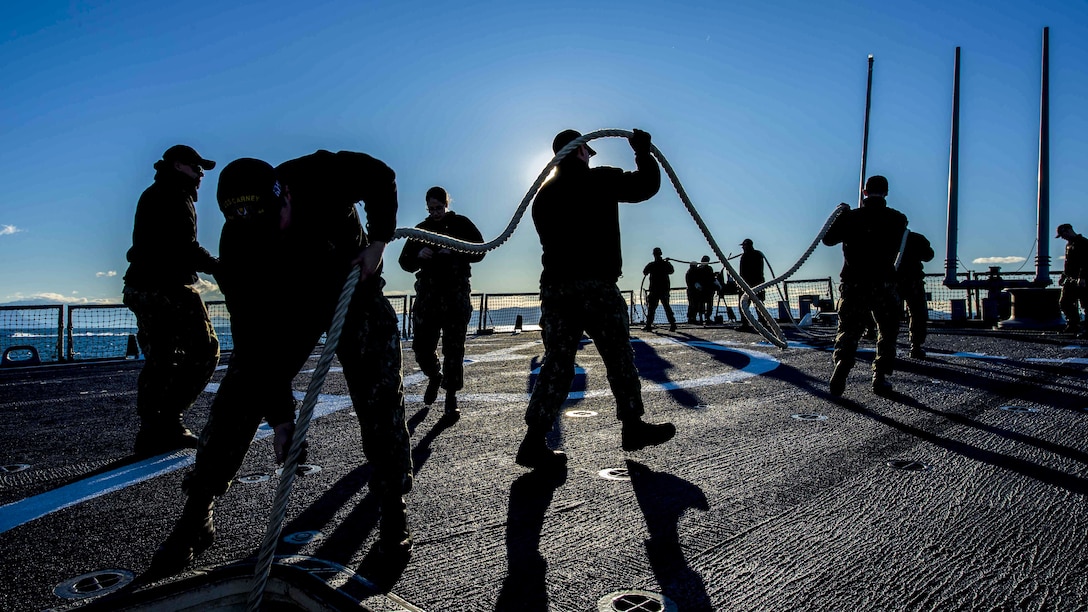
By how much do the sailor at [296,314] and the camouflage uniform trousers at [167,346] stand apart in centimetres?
228

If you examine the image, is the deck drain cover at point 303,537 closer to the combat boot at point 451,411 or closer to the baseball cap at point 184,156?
the combat boot at point 451,411

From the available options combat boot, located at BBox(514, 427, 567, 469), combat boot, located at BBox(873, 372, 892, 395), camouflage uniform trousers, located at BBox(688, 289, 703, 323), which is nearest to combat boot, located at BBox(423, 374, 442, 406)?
combat boot, located at BBox(514, 427, 567, 469)

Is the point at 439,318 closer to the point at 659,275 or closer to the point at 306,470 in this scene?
the point at 306,470

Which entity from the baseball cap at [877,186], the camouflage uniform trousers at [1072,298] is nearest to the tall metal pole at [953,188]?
the camouflage uniform trousers at [1072,298]

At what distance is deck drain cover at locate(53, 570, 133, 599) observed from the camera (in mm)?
2035

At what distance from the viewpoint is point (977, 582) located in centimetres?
197

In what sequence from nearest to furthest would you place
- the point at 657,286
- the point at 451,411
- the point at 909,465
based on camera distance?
the point at 909,465, the point at 451,411, the point at 657,286

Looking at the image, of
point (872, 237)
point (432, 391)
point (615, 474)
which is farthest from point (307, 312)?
point (872, 237)

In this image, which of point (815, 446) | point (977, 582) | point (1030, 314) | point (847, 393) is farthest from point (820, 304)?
point (977, 582)

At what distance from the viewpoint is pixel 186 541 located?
Result: 2.23 metres

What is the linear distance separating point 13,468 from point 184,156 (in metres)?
2.15

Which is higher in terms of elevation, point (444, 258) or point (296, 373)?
point (444, 258)

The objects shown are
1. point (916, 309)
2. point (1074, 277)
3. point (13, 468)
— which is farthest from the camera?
point (1074, 277)

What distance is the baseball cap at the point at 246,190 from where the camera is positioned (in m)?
2.21
